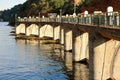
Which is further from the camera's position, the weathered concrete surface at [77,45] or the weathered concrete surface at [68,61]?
the weathered concrete surface at [77,45]

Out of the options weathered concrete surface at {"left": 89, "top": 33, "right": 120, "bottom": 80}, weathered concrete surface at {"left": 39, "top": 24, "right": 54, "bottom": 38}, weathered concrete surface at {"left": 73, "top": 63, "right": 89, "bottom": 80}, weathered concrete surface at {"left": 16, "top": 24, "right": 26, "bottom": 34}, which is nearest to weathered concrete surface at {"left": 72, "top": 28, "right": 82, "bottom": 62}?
weathered concrete surface at {"left": 73, "top": 63, "right": 89, "bottom": 80}

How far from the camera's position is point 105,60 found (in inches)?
1645

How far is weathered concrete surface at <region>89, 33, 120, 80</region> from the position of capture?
41.5 m

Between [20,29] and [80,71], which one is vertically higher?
[20,29]

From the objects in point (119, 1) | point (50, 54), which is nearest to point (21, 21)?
point (119, 1)

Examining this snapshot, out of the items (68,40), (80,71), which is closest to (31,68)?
(80,71)

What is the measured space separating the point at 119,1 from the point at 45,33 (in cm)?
2846

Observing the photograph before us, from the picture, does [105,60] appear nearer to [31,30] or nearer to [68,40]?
[68,40]

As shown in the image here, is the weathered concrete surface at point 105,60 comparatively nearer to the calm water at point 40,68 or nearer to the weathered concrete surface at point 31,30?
the calm water at point 40,68

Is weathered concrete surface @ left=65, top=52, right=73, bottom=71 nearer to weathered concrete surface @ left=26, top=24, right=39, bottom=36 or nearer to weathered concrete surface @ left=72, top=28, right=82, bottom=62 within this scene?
weathered concrete surface @ left=72, top=28, right=82, bottom=62

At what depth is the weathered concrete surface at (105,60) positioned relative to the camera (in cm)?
4147

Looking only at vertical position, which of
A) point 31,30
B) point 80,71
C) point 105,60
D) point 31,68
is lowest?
point 31,68

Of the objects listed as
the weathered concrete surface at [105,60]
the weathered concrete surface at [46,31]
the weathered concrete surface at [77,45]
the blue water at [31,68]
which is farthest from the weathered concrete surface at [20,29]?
the weathered concrete surface at [105,60]

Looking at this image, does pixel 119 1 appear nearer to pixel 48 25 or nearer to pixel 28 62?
pixel 48 25
